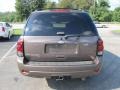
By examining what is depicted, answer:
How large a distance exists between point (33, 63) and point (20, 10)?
239 ft

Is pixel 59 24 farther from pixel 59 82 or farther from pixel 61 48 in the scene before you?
pixel 59 82

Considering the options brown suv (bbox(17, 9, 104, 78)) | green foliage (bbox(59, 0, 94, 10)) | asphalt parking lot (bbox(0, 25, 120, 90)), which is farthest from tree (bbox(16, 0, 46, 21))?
brown suv (bbox(17, 9, 104, 78))

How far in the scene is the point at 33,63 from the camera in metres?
7.02

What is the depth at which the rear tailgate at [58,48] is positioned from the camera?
22.8ft

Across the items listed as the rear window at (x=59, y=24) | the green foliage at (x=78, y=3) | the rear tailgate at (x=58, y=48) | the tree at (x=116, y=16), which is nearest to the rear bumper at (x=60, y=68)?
the rear tailgate at (x=58, y=48)

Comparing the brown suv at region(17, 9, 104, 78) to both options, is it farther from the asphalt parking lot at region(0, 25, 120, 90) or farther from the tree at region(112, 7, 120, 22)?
the tree at region(112, 7, 120, 22)

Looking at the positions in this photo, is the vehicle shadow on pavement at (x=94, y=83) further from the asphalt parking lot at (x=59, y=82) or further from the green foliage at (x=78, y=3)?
the green foliage at (x=78, y=3)

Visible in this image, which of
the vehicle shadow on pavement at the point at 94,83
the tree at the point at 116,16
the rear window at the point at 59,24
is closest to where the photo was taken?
the rear window at the point at 59,24

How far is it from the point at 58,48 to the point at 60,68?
0.45 meters

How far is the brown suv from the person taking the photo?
6906 millimetres

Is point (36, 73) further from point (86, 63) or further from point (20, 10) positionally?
point (20, 10)

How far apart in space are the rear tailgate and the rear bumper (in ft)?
0.41

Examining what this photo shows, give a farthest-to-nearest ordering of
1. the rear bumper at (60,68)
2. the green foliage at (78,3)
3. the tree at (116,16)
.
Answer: the green foliage at (78,3) < the tree at (116,16) < the rear bumper at (60,68)

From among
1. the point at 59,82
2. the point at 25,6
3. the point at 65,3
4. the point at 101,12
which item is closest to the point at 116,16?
the point at 101,12
